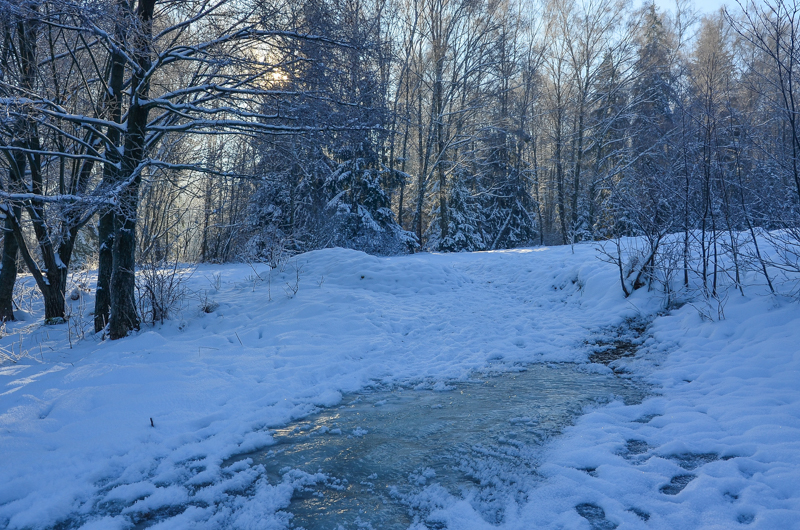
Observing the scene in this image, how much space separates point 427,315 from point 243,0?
540 cm

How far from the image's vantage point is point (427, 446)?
3.34 metres

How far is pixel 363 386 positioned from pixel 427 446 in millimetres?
1594

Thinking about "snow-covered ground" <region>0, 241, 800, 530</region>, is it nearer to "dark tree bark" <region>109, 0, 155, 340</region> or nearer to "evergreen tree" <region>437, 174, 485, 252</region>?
"dark tree bark" <region>109, 0, 155, 340</region>

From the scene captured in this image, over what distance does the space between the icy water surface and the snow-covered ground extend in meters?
0.14

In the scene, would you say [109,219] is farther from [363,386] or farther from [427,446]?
[427,446]

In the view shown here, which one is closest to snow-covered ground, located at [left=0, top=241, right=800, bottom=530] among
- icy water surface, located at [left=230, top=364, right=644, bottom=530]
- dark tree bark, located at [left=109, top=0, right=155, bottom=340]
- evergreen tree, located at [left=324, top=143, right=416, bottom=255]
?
icy water surface, located at [left=230, top=364, right=644, bottom=530]

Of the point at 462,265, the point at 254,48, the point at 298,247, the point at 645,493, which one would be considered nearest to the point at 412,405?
the point at 645,493

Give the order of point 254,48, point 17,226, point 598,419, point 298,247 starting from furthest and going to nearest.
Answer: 1. point 298,247
2. point 17,226
3. point 254,48
4. point 598,419

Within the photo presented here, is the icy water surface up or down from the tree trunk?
down

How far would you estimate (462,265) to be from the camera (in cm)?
1110

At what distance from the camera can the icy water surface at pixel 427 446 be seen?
2613 mm

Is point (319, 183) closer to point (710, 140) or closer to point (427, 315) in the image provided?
point (427, 315)

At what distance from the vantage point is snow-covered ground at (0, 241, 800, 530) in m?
2.54

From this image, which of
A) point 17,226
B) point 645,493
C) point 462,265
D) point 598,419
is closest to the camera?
point 645,493
